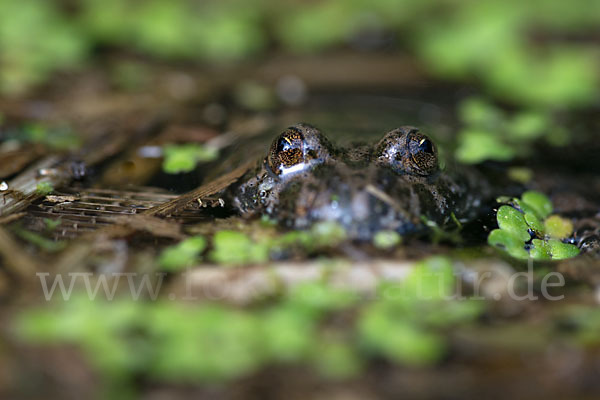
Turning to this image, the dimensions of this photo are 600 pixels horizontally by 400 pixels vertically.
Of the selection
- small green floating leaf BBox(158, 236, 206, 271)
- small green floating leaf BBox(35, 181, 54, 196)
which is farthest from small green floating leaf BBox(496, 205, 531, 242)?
small green floating leaf BBox(35, 181, 54, 196)

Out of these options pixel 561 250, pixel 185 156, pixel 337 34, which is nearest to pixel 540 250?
pixel 561 250

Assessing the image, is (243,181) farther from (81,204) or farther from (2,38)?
(2,38)

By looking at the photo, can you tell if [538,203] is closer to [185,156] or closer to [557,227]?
[557,227]

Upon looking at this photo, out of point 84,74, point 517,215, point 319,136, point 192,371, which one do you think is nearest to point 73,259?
point 192,371

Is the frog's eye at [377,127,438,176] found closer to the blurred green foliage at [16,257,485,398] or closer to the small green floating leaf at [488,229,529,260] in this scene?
the small green floating leaf at [488,229,529,260]

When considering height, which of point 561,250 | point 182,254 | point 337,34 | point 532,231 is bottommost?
point 182,254

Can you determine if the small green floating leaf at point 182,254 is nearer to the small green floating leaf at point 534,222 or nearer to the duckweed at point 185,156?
the duckweed at point 185,156

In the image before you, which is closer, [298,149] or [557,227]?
[298,149]

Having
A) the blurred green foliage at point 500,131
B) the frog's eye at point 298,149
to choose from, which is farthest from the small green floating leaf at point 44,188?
the blurred green foliage at point 500,131
